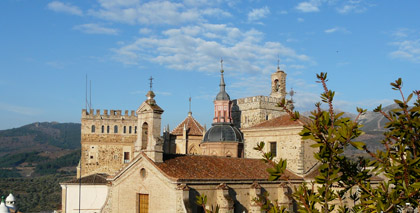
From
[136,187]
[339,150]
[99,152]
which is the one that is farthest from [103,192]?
[339,150]

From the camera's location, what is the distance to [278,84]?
151 ft

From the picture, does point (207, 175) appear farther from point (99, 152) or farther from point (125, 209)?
point (99, 152)

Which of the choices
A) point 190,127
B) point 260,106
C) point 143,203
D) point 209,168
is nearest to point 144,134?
point 143,203

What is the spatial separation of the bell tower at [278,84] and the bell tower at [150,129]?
20.5 m

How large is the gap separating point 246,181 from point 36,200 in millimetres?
52487

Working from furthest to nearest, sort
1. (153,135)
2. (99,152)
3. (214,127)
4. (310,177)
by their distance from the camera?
(99,152), (214,127), (310,177), (153,135)

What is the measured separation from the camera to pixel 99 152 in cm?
4681

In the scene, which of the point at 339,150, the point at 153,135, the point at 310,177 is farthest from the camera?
the point at 310,177

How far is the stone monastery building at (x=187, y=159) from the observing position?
25.5 metres

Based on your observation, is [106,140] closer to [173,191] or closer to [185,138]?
[185,138]

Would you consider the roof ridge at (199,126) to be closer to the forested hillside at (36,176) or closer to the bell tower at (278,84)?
the bell tower at (278,84)

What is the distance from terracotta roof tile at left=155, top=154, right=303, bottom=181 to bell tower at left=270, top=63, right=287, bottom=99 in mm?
15484

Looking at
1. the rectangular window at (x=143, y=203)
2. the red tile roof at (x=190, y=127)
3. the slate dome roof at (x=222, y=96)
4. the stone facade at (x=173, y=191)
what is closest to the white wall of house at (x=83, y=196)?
the red tile roof at (x=190, y=127)

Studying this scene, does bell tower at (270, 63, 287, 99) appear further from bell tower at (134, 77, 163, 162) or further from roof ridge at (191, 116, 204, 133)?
bell tower at (134, 77, 163, 162)
